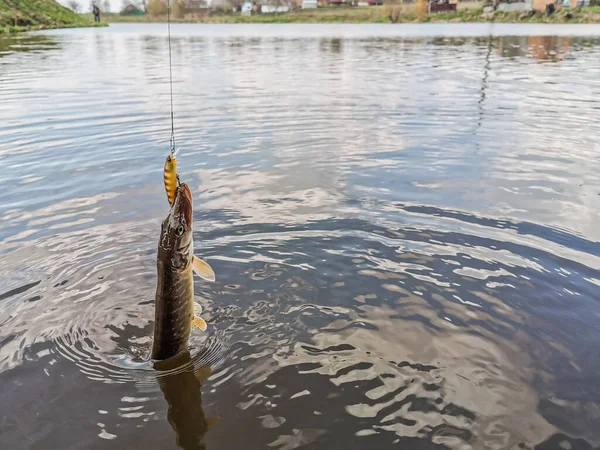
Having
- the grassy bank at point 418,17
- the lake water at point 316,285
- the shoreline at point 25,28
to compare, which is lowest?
the lake water at point 316,285

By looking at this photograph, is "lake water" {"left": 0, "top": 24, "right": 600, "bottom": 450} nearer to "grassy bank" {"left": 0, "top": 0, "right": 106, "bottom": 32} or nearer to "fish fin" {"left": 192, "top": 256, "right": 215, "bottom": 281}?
"fish fin" {"left": 192, "top": 256, "right": 215, "bottom": 281}

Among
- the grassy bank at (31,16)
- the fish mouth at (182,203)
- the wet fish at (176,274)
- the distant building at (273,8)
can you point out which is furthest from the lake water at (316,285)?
the distant building at (273,8)

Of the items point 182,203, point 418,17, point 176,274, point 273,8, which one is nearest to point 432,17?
point 418,17

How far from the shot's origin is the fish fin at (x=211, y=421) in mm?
3911

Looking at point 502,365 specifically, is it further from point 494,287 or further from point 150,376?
point 150,376

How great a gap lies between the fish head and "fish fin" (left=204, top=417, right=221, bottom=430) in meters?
1.17

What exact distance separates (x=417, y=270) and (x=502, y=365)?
1.74 metres

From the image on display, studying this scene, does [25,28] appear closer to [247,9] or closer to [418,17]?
[418,17]

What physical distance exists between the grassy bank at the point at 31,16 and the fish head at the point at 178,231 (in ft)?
191

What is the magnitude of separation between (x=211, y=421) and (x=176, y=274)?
45.1 inches

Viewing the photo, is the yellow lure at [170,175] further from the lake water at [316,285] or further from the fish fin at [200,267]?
the lake water at [316,285]

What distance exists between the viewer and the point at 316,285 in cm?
580

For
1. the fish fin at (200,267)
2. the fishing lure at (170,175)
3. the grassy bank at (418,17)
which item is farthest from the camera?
the grassy bank at (418,17)

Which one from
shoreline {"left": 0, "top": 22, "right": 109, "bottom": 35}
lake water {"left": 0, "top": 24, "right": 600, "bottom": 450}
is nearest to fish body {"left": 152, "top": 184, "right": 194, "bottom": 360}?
lake water {"left": 0, "top": 24, "right": 600, "bottom": 450}
